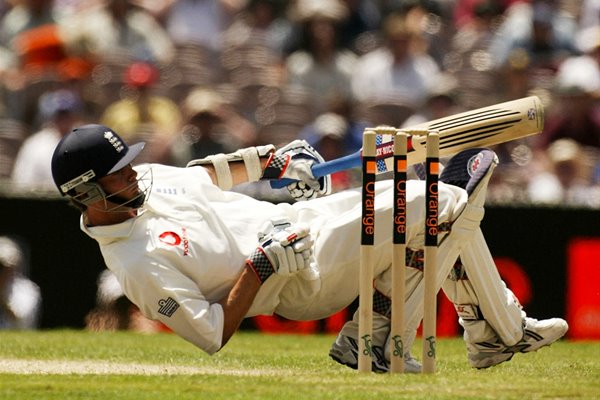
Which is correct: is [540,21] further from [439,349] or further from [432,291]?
[432,291]

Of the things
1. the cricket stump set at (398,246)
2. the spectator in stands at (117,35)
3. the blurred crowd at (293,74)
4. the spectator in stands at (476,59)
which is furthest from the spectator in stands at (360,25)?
the cricket stump set at (398,246)

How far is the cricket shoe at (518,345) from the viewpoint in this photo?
6.34 metres

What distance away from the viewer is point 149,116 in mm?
12000

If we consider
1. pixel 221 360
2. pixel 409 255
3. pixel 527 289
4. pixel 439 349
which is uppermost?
pixel 409 255

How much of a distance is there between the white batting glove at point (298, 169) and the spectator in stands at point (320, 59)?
229 inches

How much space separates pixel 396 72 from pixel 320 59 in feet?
2.43

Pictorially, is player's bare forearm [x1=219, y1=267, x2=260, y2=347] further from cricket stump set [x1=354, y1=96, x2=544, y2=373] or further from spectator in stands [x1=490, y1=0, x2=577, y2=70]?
spectator in stands [x1=490, y1=0, x2=577, y2=70]

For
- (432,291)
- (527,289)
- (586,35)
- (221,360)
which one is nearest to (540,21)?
(586,35)

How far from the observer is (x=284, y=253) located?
5.69 m

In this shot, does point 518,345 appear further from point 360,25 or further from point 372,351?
point 360,25

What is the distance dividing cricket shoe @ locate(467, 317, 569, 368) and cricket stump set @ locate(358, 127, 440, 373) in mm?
894

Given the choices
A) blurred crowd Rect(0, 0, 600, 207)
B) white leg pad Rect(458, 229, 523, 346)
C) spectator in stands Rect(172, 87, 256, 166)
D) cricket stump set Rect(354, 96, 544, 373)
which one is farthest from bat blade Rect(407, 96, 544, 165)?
spectator in stands Rect(172, 87, 256, 166)

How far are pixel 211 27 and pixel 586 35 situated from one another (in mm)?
3762

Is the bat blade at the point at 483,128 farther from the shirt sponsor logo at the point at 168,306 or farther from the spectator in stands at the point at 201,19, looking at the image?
the spectator in stands at the point at 201,19
